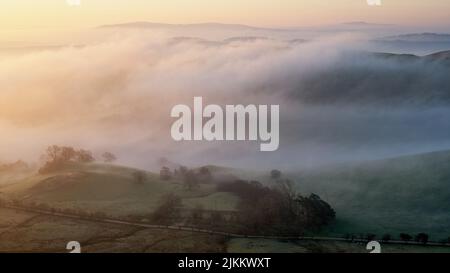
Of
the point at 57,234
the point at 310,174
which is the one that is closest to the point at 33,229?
the point at 57,234

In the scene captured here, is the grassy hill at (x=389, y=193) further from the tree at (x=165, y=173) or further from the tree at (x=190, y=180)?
the tree at (x=165, y=173)

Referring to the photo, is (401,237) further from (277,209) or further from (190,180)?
(190,180)

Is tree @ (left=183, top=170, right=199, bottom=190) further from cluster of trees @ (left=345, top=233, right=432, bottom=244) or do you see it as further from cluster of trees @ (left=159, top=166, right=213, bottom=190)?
cluster of trees @ (left=345, top=233, right=432, bottom=244)

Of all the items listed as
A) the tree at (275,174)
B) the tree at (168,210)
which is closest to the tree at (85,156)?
the tree at (168,210)

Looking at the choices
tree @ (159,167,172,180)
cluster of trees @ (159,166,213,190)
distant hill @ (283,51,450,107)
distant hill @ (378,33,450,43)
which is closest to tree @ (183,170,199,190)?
cluster of trees @ (159,166,213,190)

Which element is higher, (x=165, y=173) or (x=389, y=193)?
(x=165, y=173)

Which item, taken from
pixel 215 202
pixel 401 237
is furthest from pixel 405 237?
pixel 215 202
